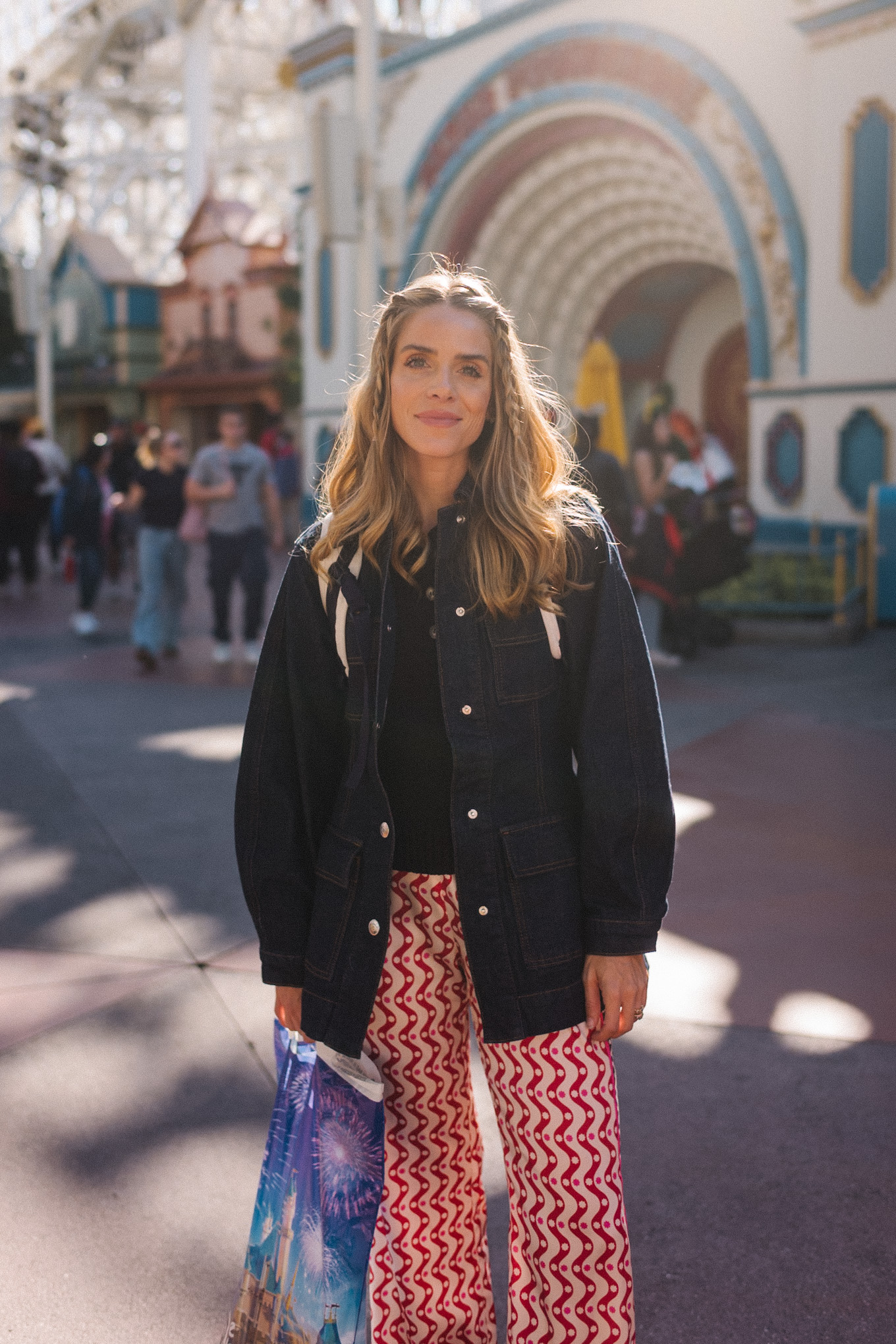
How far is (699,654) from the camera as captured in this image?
32.0 feet

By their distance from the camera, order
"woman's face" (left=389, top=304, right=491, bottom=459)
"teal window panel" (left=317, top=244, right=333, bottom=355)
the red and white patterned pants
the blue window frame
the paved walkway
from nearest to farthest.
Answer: the red and white patterned pants, "woman's face" (left=389, top=304, right=491, bottom=459), the paved walkway, the blue window frame, "teal window panel" (left=317, top=244, right=333, bottom=355)

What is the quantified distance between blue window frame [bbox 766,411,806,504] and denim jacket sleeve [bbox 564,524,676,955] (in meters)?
12.2

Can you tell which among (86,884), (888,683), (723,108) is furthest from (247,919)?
(723,108)

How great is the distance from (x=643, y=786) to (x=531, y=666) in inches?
9.5

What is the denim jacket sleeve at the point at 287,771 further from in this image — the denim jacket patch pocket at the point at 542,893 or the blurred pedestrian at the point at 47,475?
the blurred pedestrian at the point at 47,475

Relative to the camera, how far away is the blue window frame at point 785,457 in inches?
531

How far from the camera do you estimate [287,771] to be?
2039mm

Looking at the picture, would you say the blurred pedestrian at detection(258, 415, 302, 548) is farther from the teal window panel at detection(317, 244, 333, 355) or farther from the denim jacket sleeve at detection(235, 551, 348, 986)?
the denim jacket sleeve at detection(235, 551, 348, 986)

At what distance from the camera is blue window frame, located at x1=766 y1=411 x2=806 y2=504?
13500mm

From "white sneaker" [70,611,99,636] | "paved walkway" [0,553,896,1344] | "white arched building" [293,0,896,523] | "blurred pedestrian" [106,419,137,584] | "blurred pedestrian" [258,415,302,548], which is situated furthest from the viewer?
"blurred pedestrian" [258,415,302,548]

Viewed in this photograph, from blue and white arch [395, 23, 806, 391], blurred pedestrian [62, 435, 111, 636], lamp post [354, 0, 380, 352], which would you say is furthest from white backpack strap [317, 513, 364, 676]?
blue and white arch [395, 23, 806, 391]

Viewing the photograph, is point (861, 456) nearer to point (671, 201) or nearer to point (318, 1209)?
point (671, 201)

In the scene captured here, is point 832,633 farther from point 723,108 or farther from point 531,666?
point 531,666

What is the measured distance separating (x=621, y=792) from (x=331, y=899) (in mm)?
469
